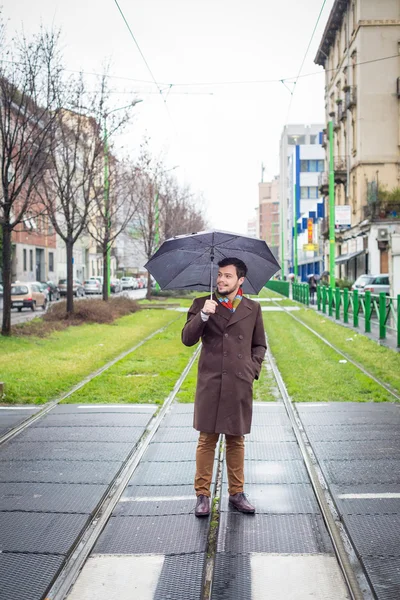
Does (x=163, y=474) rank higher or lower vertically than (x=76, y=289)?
lower

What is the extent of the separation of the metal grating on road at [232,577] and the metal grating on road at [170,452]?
2.31m

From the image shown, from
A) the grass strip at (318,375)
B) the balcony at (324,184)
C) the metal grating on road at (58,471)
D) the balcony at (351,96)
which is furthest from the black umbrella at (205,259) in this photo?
the balcony at (324,184)

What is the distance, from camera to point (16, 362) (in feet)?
45.0

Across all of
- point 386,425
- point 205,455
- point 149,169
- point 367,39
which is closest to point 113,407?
point 386,425

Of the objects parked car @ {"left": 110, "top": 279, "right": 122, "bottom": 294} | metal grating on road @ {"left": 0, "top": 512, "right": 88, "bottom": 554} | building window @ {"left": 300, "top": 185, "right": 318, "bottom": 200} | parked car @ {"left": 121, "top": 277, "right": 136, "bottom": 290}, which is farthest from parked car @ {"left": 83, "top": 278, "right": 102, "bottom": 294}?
building window @ {"left": 300, "top": 185, "right": 318, "bottom": 200}

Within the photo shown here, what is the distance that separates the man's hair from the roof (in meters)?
48.7

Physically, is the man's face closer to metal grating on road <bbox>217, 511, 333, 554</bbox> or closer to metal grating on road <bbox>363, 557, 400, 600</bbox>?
metal grating on road <bbox>217, 511, 333, 554</bbox>

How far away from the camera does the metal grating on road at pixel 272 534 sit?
4.50 metres

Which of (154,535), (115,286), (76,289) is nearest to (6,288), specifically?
(154,535)

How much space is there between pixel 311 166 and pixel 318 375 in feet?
321

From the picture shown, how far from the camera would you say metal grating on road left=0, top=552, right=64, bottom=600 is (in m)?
3.86

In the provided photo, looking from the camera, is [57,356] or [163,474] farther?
[57,356]

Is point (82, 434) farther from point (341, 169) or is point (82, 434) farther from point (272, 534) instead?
point (341, 169)

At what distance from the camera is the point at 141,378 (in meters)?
11.8
